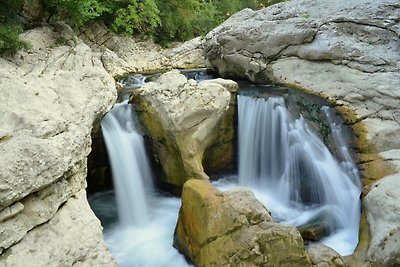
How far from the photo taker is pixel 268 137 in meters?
7.49

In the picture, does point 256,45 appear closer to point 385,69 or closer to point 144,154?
point 385,69

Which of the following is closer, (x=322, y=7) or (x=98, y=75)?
(x=98, y=75)

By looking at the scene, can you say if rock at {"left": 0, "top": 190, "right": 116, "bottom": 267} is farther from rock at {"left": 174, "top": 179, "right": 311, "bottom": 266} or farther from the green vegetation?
the green vegetation

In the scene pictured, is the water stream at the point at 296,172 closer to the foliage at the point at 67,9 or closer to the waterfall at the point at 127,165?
the waterfall at the point at 127,165

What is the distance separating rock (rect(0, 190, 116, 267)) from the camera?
3.28 metres

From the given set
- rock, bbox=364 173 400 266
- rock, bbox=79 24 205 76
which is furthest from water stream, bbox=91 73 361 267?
rock, bbox=79 24 205 76

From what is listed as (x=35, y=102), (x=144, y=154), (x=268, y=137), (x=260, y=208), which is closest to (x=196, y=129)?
(x=144, y=154)

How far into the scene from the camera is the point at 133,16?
458 inches

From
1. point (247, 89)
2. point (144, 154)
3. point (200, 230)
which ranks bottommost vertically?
point (200, 230)

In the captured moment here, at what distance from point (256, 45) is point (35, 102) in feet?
21.8

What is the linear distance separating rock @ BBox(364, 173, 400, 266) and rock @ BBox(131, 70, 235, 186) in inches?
102

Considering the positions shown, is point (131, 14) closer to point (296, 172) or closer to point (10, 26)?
point (10, 26)

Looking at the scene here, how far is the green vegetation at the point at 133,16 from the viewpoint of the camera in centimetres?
589

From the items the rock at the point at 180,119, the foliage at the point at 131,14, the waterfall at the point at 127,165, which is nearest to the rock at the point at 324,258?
the rock at the point at 180,119
